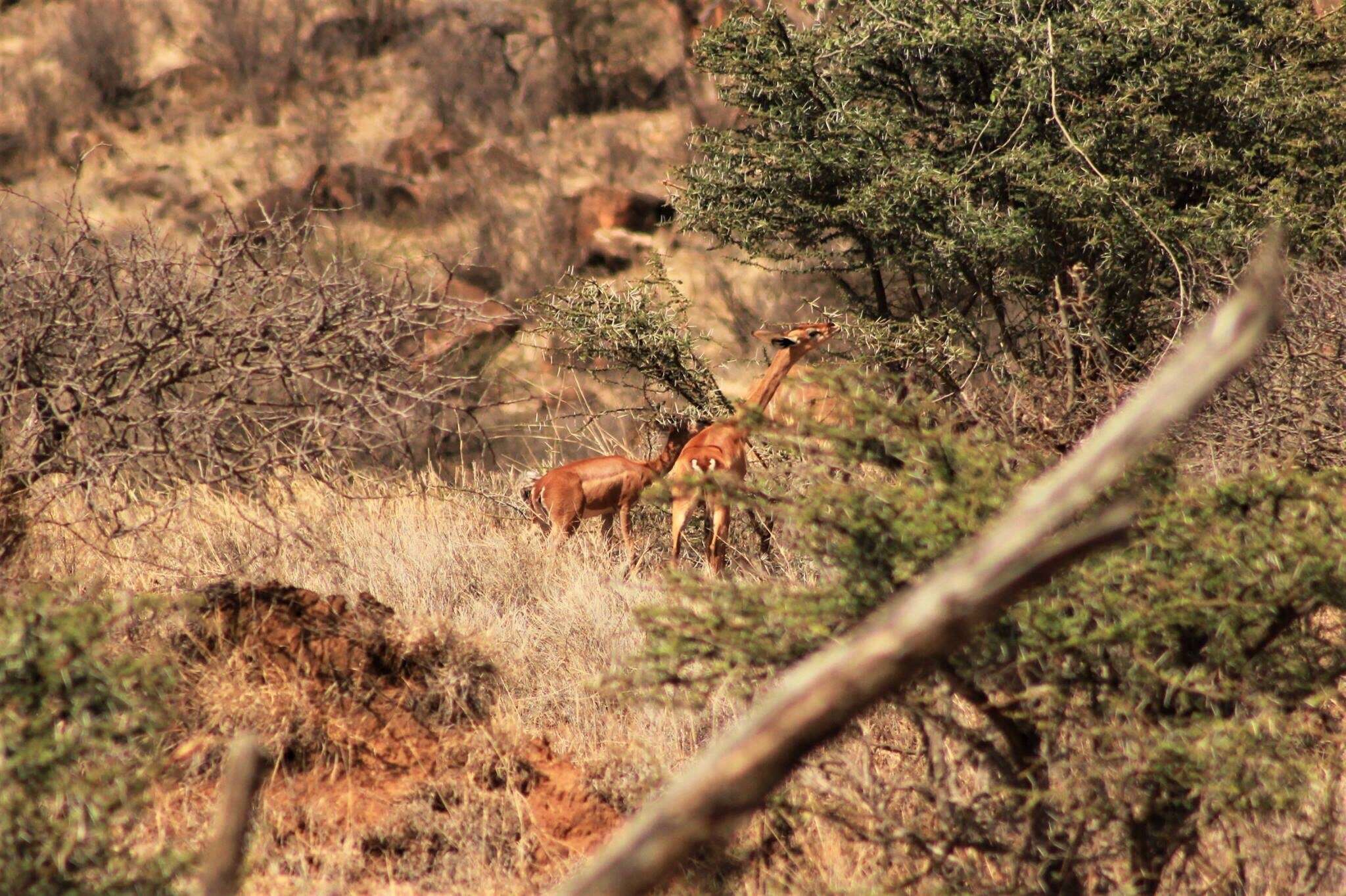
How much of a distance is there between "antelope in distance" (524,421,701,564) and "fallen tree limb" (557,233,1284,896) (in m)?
6.73

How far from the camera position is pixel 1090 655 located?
3953 mm

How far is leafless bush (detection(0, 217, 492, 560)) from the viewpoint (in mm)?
6301

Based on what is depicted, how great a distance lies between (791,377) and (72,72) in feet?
84.7

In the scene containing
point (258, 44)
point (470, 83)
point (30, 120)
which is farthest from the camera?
point (258, 44)

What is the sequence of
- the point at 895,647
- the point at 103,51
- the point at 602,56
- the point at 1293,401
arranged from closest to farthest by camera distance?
the point at 895,647, the point at 1293,401, the point at 103,51, the point at 602,56

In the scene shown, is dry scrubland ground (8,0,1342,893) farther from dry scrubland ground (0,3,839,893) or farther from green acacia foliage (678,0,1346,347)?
green acacia foliage (678,0,1346,347)

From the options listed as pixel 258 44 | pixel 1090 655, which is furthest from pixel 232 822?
pixel 258 44

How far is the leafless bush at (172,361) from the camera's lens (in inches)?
248

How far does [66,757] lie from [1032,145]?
733 cm

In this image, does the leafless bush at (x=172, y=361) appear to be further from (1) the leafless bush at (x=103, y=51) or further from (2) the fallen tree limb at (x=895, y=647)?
(1) the leafless bush at (x=103, y=51)

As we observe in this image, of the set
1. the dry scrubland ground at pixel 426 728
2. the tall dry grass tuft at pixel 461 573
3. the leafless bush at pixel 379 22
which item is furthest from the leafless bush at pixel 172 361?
the leafless bush at pixel 379 22

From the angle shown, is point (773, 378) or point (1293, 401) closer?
point (1293, 401)

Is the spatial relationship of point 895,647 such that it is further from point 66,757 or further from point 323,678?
point 323,678

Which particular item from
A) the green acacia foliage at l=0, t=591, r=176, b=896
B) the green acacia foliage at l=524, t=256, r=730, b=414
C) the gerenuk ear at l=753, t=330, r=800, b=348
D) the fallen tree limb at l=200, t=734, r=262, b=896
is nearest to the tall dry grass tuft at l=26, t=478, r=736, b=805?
the green acacia foliage at l=524, t=256, r=730, b=414
